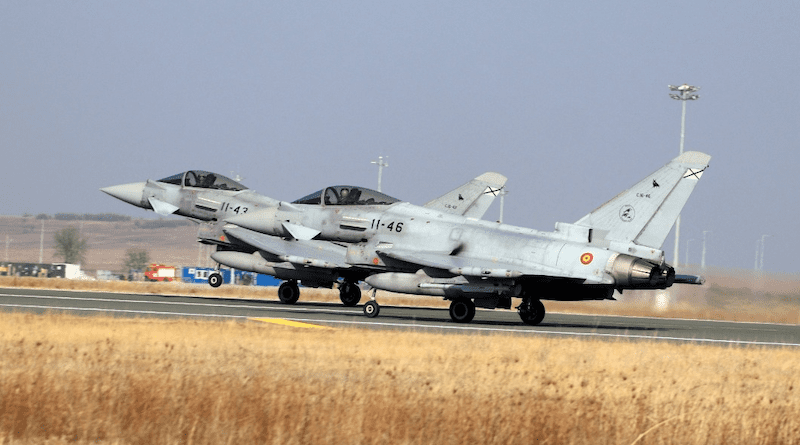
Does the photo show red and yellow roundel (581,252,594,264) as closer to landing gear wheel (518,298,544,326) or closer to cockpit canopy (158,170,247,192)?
landing gear wheel (518,298,544,326)

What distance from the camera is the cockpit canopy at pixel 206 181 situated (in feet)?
108

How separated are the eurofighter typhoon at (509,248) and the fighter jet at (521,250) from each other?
0.02 metres

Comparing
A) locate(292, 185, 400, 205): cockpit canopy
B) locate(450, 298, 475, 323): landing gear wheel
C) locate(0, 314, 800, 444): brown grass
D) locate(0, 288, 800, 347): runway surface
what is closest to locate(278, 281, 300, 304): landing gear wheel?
locate(0, 288, 800, 347): runway surface

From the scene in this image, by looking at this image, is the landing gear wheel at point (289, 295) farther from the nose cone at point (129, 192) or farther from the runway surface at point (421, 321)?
the nose cone at point (129, 192)

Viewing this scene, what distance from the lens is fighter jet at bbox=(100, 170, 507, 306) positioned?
27.3m

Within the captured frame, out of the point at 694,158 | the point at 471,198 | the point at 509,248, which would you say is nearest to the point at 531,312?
the point at 509,248

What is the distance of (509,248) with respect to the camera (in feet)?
76.8

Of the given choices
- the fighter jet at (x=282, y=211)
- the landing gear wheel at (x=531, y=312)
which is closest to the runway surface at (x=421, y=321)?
the landing gear wheel at (x=531, y=312)

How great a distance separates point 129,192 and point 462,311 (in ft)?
50.7

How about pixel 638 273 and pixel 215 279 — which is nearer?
pixel 638 273

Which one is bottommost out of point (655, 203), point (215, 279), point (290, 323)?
point (290, 323)

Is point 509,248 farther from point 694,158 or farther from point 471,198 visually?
point 471,198

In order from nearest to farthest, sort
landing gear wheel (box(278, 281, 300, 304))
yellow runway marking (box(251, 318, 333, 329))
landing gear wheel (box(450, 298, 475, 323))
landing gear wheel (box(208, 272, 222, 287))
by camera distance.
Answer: yellow runway marking (box(251, 318, 333, 329)), landing gear wheel (box(450, 298, 475, 323)), landing gear wheel (box(278, 281, 300, 304)), landing gear wheel (box(208, 272, 222, 287))

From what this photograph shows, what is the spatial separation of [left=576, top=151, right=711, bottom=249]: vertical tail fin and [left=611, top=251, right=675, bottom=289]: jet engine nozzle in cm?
79
